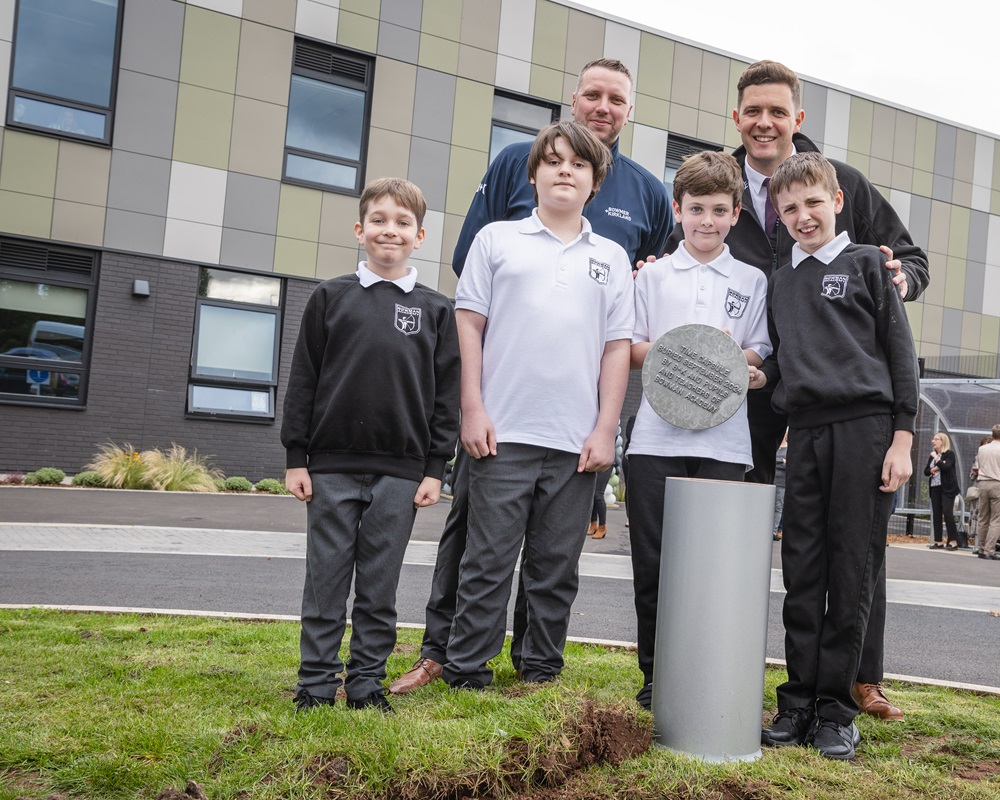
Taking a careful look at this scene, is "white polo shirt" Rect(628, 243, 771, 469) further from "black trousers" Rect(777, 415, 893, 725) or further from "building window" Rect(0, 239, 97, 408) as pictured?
"building window" Rect(0, 239, 97, 408)

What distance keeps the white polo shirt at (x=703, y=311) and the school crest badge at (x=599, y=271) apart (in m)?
0.15

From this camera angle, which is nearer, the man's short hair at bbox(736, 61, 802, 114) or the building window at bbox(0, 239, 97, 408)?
the man's short hair at bbox(736, 61, 802, 114)

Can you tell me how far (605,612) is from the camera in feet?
21.7

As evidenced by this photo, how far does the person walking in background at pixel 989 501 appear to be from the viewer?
13.2 m

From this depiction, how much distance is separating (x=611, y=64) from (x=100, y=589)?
4748 millimetres

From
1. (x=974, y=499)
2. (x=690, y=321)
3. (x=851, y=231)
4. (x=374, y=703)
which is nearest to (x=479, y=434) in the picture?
(x=690, y=321)

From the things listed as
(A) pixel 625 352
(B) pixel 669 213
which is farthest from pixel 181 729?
(B) pixel 669 213

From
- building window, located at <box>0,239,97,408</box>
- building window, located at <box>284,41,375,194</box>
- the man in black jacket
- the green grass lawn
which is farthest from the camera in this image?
building window, located at <box>284,41,375,194</box>

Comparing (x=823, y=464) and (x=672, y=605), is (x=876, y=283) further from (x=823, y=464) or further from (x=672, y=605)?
(x=672, y=605)

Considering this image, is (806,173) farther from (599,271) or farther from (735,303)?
(599,271)

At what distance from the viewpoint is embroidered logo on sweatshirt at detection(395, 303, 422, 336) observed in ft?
11.5

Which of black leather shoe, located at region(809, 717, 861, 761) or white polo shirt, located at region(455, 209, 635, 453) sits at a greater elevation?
white polo shirt, located at region(455, 209, 635, 453)

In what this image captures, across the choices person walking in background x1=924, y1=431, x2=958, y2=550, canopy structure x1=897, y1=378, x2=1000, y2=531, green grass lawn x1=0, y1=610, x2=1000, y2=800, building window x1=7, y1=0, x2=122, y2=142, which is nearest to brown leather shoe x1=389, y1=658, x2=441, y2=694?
green grass lawn x1=0, y1=610, x2=1000, y2=800

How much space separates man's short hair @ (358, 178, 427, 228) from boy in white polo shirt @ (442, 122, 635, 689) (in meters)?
0.27
